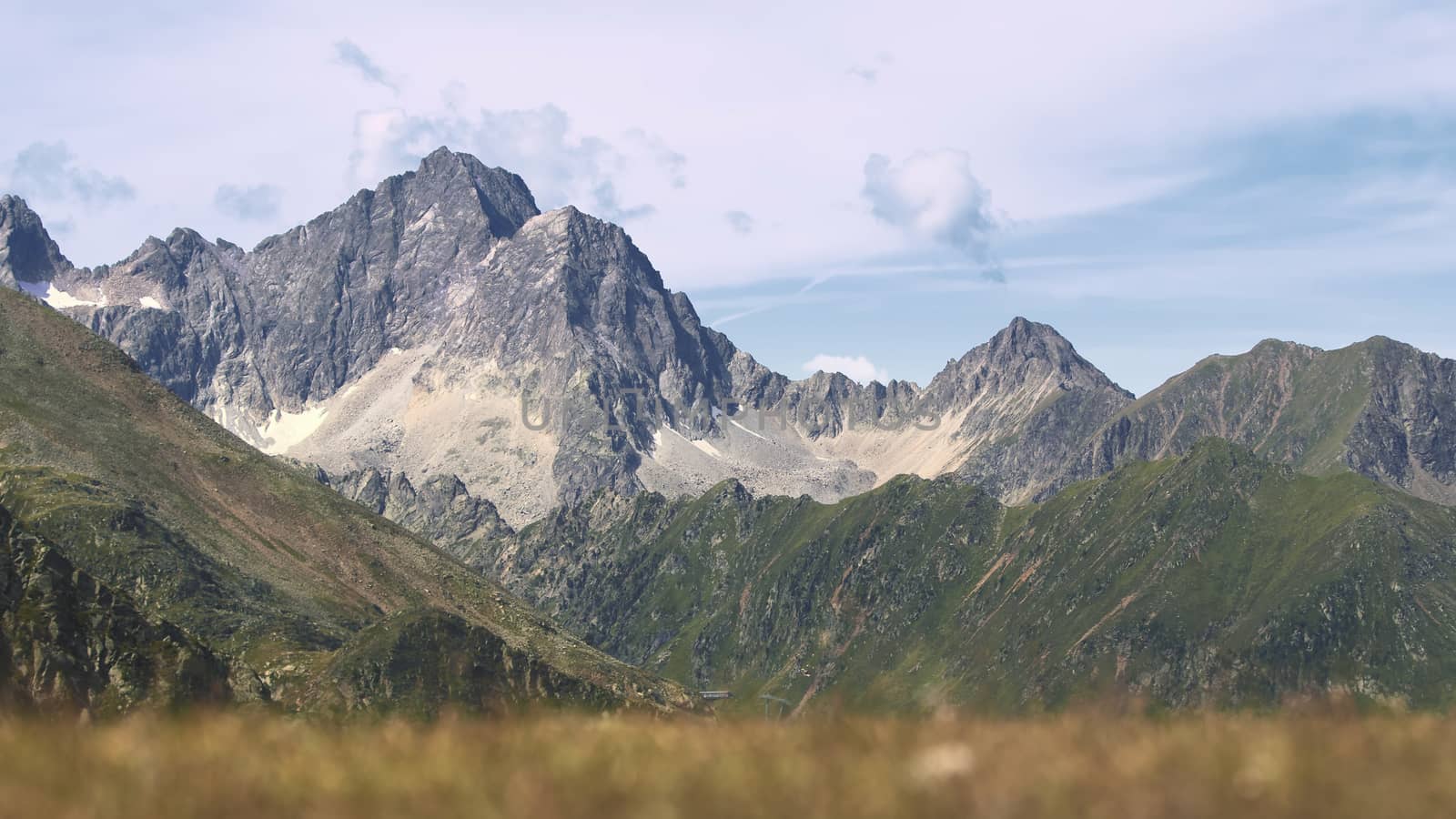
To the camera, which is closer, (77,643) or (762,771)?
(762,771)

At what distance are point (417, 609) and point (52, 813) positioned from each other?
558ft

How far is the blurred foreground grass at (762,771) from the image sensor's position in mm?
15844

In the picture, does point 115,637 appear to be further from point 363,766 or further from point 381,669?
point 363,766

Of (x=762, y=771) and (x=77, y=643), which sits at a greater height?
(x=762, y=771)

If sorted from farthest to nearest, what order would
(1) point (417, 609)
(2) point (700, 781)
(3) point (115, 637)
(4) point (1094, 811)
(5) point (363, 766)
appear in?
(1) point (417, 609) < (3) point (115, 637) < (5) point (363, 766) < (2) point (700, 781) < (4) point (1094, 811)

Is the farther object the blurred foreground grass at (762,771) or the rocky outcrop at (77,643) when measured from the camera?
the rocky outcrop at (77,643)

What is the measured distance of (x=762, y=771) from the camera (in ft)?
57.0

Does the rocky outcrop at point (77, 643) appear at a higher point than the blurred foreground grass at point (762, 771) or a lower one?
lower

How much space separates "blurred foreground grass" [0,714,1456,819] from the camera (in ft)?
52.0

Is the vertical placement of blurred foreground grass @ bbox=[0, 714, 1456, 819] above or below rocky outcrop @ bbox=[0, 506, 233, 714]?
above

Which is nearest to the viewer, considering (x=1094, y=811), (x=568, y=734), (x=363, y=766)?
(x=1094, y=811)

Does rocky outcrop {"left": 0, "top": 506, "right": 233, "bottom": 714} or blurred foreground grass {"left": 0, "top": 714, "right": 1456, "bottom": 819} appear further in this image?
rocky outcrop {"left": 0, "top": 506, "right": 233, "bottom": 714}

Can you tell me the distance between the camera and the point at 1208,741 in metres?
18.4

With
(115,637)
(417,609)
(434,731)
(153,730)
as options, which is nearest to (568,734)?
(434,731)
